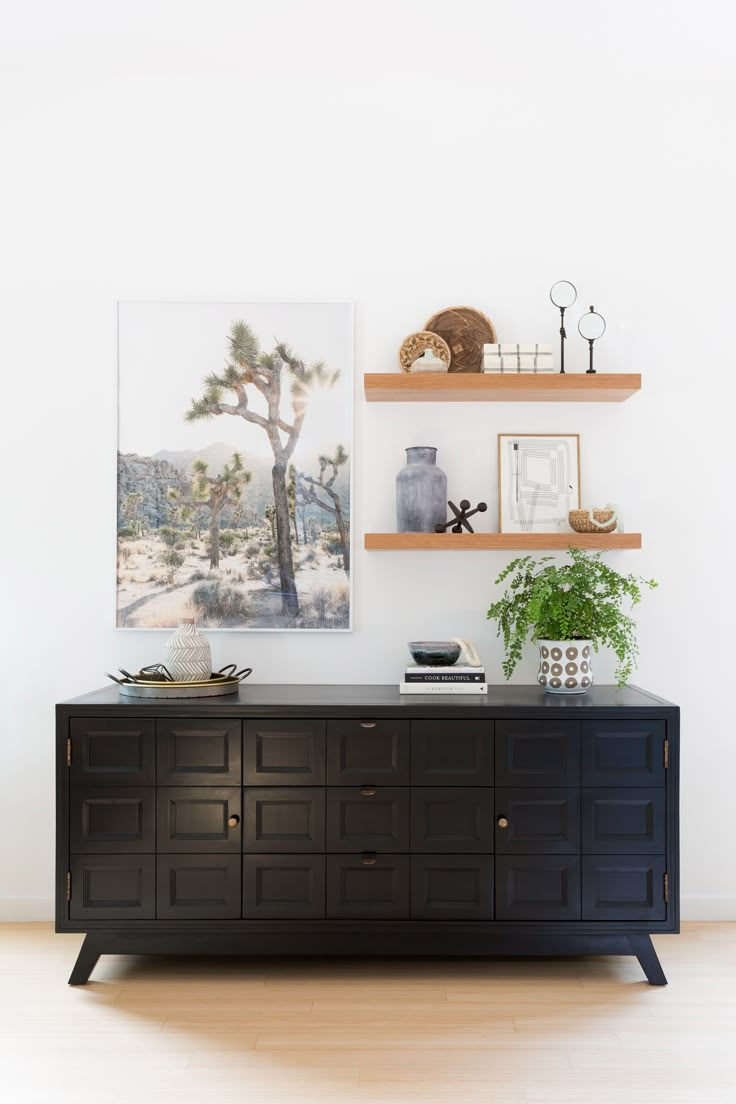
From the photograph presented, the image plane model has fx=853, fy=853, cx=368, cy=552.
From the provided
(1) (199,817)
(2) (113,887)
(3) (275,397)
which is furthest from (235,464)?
(2) (113,887)

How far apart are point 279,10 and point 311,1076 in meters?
2.96

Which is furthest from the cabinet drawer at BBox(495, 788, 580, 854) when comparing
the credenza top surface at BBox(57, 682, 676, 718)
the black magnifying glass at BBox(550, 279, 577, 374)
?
the black magnifying glass at BBox(550, 279, 577, 374)

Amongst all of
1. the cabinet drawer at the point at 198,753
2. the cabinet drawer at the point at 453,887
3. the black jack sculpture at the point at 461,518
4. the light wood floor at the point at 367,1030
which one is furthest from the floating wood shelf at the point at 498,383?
the light wood floor at the point at 367,1030

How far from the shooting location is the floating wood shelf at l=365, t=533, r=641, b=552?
108 inches

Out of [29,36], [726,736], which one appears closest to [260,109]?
[29,36]

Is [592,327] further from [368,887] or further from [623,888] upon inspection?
[368,887]

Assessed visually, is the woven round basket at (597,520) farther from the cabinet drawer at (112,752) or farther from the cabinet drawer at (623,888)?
the cabinet drawer at (112,752)

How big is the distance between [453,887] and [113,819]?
1.00 metres

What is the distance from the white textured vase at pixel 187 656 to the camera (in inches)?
103

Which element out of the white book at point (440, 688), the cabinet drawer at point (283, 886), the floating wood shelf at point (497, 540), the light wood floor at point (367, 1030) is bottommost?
the light wood floor at point (367, 1030)

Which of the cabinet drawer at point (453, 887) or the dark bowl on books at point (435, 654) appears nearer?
the cabinet drawer at point (453, 887)

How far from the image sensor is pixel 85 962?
2.47m

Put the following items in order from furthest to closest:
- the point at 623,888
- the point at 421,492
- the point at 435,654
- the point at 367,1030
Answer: the point at 421,492 < the point at 435,654 < the point at 623,888 < the point at 367,1030

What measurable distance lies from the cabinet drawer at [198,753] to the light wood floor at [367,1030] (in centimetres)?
60
